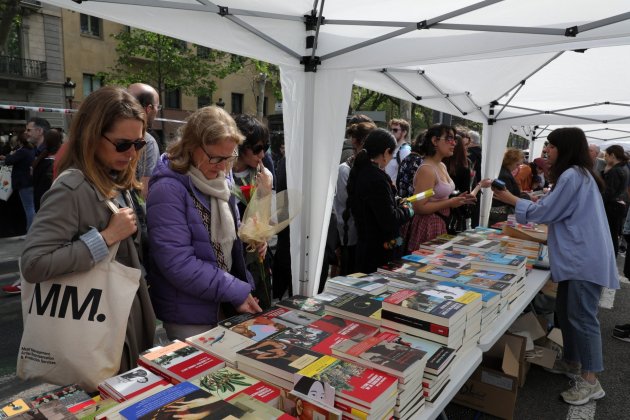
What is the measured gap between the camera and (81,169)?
138 cm

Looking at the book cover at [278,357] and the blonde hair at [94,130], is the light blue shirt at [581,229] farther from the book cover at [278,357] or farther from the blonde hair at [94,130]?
the blonde hair at [94,130]

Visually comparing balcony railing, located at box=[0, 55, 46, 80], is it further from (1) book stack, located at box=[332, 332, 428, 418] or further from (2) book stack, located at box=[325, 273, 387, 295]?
(1) book stack, located at box=[332, 332, 428, 418]

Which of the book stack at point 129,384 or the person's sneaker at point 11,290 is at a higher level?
the book stack at point 129,384

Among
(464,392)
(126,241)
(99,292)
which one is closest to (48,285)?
(99,292)

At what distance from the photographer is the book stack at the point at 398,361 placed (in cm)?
128

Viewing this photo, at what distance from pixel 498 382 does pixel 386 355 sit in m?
1.57

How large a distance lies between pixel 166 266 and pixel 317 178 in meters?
1.45

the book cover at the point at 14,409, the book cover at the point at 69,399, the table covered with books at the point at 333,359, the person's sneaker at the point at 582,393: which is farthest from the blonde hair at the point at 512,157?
the book cover at the point at 14,409

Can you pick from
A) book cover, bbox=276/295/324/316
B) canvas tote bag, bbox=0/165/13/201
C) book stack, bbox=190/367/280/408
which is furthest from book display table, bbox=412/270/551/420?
canvas tote bag, bbox=0/165/13/201

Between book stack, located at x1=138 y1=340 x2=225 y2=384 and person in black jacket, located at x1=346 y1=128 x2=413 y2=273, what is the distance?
176 cm

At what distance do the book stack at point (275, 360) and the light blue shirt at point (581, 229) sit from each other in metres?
2.03

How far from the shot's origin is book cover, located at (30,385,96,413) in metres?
1.15

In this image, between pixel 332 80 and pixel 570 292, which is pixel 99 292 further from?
pixel 570 292

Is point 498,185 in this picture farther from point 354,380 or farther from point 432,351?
point 354,380
